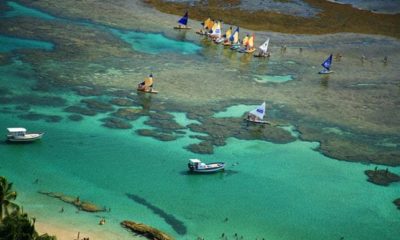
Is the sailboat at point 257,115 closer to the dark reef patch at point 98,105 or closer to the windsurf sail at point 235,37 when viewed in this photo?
the dark reef patch at point 98,105

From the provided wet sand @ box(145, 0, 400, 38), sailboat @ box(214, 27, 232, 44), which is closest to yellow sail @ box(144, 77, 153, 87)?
sailboat @ box(214, 27, 232, 44)

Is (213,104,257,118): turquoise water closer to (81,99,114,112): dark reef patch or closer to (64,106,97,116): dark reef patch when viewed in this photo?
(81,99,114,112): dark reef patch

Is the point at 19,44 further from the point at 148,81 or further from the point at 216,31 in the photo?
the point at 216,31

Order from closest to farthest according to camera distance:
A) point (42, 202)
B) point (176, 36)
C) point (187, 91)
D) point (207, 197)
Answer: point (42, 202) < point (207, 197) < point (187, 91) < point (176, 36)

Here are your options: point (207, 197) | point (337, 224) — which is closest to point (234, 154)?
point (207, 197)

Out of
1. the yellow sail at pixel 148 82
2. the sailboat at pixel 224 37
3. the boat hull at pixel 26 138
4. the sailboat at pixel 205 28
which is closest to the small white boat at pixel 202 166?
the boat hull at pixel 26 138

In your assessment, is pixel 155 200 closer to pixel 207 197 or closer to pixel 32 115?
pixel 207 197

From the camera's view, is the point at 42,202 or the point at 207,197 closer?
the point at 42,202
